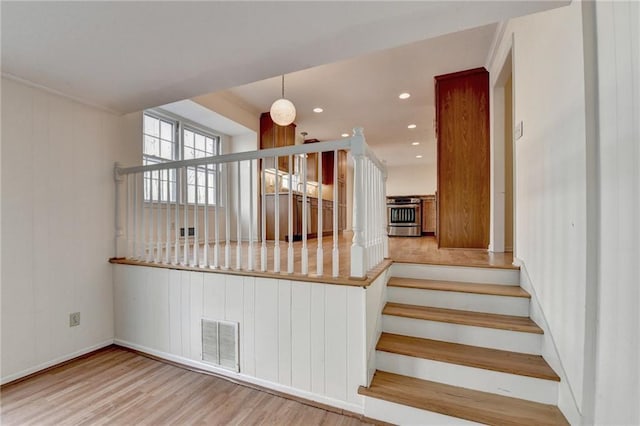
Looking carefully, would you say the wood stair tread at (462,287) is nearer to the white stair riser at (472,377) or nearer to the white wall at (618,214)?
the white stair riser at (472,377)

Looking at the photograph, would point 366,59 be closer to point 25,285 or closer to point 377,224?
point 377,224

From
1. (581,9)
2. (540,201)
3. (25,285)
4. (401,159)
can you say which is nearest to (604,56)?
(581,9)

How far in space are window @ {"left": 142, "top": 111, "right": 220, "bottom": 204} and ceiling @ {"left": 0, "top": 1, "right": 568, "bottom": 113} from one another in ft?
5.29

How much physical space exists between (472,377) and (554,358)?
45 cm

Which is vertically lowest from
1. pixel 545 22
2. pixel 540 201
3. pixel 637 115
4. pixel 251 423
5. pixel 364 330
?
pixel 251 423

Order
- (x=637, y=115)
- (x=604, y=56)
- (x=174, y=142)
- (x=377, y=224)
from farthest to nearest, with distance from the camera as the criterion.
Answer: (x=174, y=142)
(x=377, y=224)
(x=604, y=56)
(x=637, y=115)

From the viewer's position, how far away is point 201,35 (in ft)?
5.29

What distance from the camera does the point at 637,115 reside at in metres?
0.96

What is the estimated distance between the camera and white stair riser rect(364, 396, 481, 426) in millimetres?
1508

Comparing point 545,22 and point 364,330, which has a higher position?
point 545,22

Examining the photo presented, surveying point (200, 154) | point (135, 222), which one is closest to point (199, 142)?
point (200, 154)

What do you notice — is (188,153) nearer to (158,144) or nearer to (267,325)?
(158,144)

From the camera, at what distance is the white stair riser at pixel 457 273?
7.48ft

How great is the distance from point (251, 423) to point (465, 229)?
318 cm
